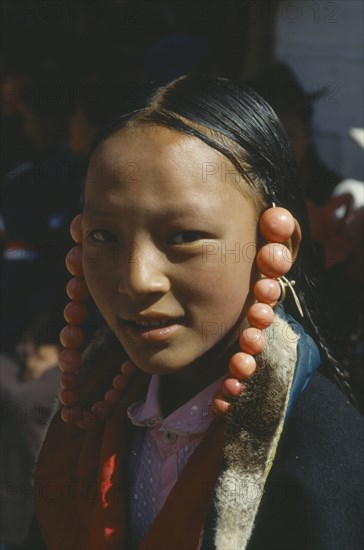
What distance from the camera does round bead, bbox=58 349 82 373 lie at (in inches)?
63.1

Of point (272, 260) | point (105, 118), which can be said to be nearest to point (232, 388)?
point (272, 260)

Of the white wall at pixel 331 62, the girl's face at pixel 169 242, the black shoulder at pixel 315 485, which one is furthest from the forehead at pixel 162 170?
the white wall at pixel 331 62

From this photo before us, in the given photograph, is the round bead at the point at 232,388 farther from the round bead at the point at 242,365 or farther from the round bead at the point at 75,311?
the round bead at the point at 75,311

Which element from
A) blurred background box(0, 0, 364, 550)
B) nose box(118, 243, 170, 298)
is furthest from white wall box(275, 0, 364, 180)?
nose box(118, 243, 170, 298)

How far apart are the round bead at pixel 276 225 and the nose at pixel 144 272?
21 cm

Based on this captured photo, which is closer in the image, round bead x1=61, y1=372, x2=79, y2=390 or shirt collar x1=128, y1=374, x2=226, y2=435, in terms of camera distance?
shirt collar x1=128, y1=374, x2=226, y2=435

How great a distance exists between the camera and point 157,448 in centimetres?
146

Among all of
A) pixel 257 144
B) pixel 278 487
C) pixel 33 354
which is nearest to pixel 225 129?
pixel 257 144

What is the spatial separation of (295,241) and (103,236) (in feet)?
1.25

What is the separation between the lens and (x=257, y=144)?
4.41ft

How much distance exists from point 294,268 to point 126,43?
9.75 ft

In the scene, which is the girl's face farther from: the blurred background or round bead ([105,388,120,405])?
the blurred background

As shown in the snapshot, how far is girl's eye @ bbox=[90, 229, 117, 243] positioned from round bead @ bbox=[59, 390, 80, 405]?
441 millimetres

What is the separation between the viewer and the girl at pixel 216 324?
1.22m
